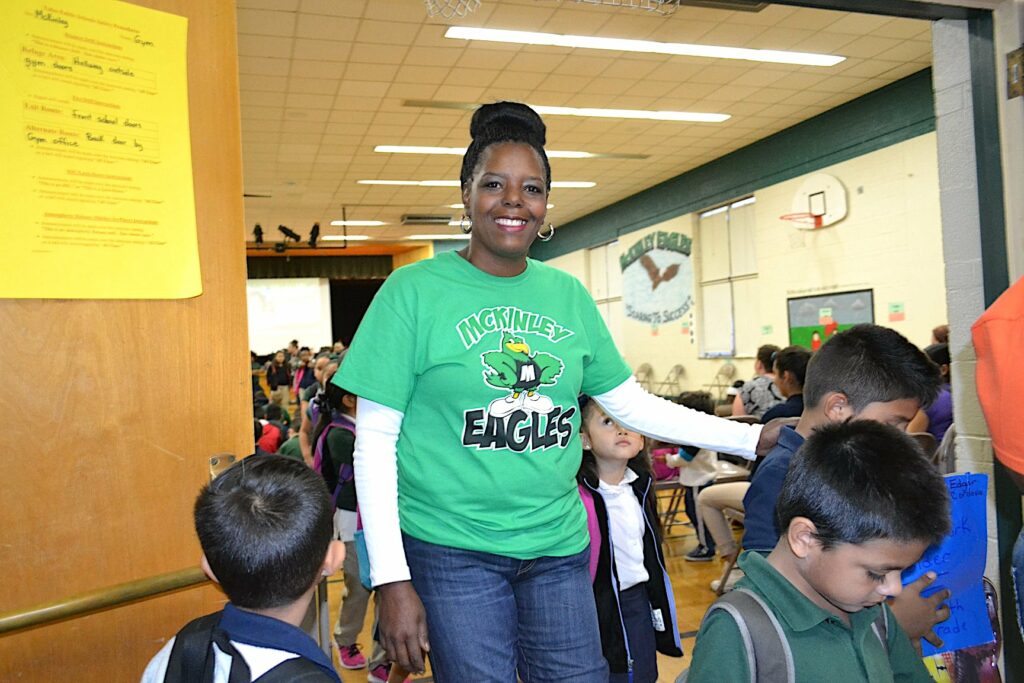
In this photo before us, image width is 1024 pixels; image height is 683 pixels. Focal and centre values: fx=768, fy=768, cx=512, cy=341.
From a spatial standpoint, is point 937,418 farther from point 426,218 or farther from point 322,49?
point 426,218

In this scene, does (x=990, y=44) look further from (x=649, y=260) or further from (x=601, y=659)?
(x=649, y=260)

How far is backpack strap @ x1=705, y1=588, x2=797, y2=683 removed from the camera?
122 cm

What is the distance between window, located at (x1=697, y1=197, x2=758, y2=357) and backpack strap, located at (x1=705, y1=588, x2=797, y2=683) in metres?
9.90

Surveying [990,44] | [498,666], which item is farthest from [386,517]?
[990,44]

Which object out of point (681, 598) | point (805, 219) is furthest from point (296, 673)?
point (805, 219)

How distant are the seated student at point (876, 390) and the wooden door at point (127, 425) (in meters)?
1.15

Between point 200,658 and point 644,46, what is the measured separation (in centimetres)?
659

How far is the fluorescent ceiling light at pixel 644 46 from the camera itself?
634cm

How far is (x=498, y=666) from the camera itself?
141cm

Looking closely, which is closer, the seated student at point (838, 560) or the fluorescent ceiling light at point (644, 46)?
the seated student at point (838, 560)

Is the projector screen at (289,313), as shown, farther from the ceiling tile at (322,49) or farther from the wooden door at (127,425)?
the wooden door at (127,425)

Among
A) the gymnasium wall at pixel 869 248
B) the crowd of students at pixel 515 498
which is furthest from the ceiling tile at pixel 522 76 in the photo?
the crowd of students at pixel 515 498

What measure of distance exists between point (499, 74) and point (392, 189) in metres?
5.71

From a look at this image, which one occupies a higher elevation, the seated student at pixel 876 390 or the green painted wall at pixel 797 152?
the green painted wall at pixel 797 152
